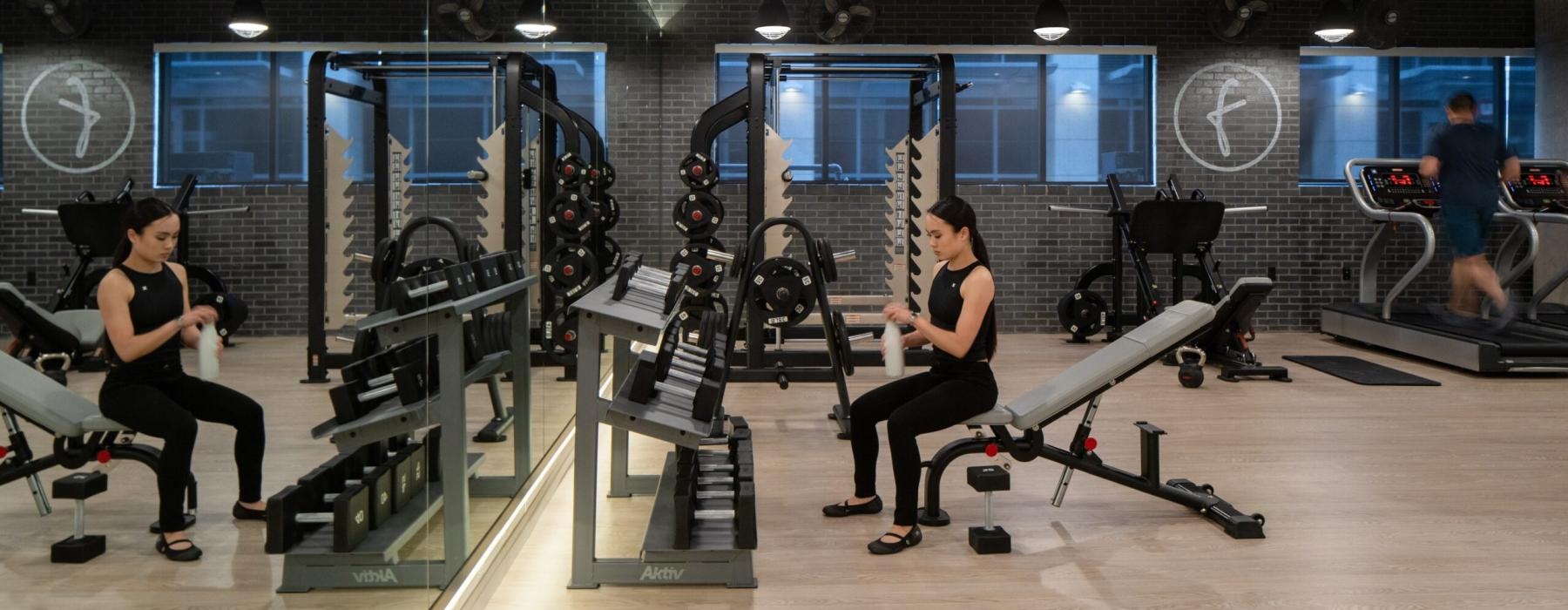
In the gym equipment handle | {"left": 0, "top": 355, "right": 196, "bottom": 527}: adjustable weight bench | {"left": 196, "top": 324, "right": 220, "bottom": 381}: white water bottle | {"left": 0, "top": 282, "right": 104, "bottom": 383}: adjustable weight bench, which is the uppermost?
the gym equipment handle

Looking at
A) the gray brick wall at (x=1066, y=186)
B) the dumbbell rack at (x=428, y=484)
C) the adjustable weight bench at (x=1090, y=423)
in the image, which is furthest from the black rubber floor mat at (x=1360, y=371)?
the dumbbell rack at (x=428, y=484)

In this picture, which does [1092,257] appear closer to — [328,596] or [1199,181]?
[1199,181]

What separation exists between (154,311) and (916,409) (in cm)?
253

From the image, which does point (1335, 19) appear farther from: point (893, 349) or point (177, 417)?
point (177, 417)

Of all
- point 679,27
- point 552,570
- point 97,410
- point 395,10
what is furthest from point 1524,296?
point 97,410

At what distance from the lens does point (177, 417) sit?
127 cm

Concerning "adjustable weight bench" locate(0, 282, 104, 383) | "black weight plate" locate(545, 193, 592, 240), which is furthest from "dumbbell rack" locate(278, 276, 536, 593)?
"black weight plate" locate(545, 193, 592, 240)

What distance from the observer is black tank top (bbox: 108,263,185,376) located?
4.06 ft

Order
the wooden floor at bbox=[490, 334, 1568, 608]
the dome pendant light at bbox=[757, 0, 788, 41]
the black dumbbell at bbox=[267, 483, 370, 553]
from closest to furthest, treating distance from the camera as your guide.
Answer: the black dumbbell at bbox=[267, 483, 370, 553] → the wooden floor at bbox=[490, 334, 1568, 608] → the dome pendant light at bbox=[757, 0, 788, 41]

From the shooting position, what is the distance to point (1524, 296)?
9938 millimetres

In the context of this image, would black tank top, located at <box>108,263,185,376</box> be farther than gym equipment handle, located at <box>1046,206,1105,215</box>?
No

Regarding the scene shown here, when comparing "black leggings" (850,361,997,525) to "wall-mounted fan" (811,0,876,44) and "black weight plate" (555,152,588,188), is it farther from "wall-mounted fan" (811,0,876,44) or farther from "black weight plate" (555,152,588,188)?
"wall-mounted fan" (811,0,876,44)

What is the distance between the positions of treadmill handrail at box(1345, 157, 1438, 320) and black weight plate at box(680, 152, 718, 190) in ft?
15.0

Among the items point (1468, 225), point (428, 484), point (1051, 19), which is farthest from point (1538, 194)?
point (428, 484)
